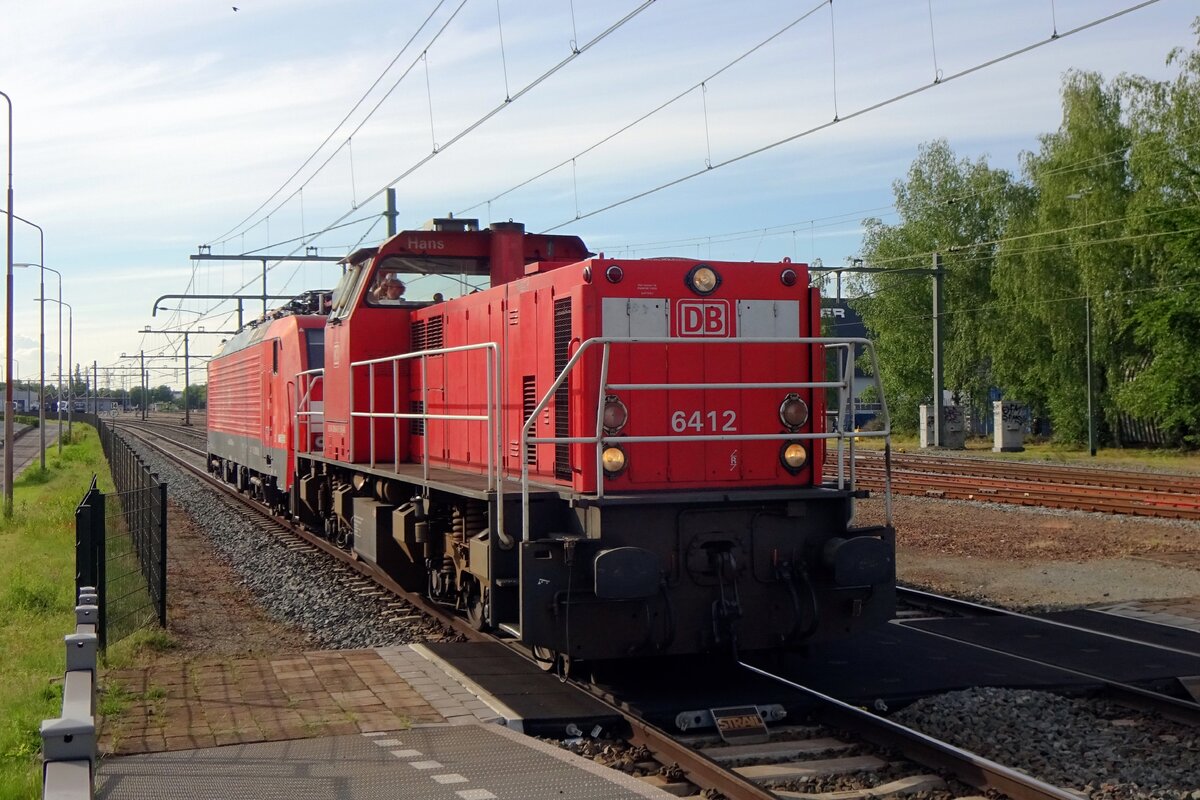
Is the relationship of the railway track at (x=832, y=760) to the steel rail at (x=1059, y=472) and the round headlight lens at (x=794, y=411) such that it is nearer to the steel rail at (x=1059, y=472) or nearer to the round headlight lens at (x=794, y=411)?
the round headlight lens at (x=794, y=411)

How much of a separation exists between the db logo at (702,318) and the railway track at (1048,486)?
29.1ft

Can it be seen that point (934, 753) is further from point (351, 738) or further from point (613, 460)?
point (351, 738)

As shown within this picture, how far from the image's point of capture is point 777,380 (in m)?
7.54

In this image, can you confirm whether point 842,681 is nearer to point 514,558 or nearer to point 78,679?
point 514,558

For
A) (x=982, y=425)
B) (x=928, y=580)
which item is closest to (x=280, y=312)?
(x=928, y=580)

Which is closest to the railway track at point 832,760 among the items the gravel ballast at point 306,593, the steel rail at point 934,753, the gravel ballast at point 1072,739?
the steel rail at point 934,753

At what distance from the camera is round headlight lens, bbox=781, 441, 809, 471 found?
746 centimetres

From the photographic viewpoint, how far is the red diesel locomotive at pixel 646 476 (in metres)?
6.52

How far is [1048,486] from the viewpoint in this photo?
67.0ft

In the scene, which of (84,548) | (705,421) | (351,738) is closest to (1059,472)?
(705,421)

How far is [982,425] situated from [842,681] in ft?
152

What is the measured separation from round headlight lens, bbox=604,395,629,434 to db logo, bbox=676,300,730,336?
65 cm

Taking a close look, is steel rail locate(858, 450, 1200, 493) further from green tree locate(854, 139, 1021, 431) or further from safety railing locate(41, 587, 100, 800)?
safety railing locate(41, 587, 100, 800)

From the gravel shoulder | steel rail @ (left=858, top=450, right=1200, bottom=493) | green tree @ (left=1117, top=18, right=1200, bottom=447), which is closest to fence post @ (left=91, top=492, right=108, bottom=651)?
the gravel shoulder
